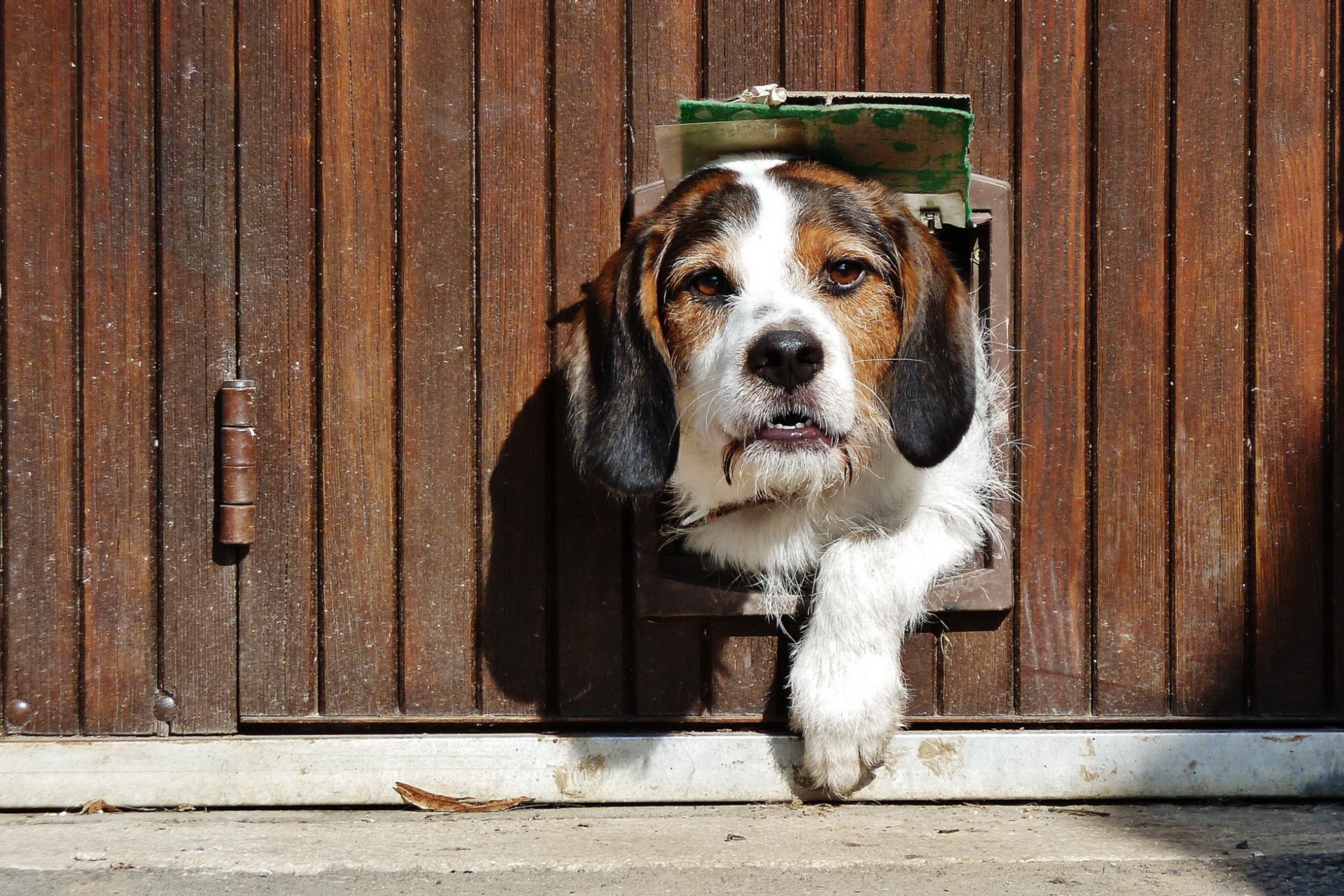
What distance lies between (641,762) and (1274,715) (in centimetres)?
154

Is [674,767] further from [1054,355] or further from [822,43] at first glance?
[822,43]

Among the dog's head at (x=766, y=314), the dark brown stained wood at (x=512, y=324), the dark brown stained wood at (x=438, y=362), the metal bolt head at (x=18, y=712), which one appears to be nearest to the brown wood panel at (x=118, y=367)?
the metal bolt head at (x=18, y=712)

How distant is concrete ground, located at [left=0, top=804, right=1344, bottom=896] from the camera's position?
6.75 feet

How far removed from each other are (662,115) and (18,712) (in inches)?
82.5

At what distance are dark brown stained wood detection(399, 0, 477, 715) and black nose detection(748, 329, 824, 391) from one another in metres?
0.88

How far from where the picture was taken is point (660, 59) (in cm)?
266

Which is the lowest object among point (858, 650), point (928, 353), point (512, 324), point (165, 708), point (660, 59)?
point (165, 708)

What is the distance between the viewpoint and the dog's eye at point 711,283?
2264mm

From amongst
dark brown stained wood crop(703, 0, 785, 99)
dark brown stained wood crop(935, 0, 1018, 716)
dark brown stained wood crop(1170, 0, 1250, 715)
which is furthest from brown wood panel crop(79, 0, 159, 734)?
dark brown stained wood crop(1170, 0, 1250, 715)

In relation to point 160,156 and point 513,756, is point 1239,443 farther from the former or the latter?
point 160,156

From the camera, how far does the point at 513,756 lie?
261 centimetres

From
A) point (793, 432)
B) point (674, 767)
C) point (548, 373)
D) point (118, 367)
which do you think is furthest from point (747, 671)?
point (118, 367)

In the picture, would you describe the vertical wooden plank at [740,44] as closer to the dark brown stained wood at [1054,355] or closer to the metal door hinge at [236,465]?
the dark brown stained wood at [1054,355]

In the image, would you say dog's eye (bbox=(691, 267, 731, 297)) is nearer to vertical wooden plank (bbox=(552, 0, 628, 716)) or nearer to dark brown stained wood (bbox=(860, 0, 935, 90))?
vertical wooden plank (bbox=(552, 0, 628, 716))
